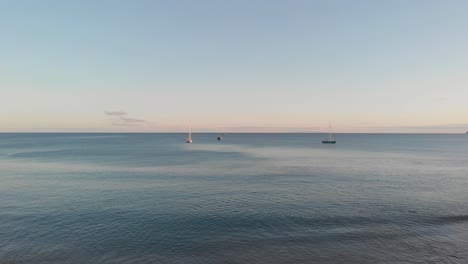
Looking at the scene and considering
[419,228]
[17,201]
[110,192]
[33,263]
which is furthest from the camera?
[110,192]

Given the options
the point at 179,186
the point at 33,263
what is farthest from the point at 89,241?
the point at 179,186

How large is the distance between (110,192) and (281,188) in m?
28.5

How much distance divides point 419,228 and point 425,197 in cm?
1664

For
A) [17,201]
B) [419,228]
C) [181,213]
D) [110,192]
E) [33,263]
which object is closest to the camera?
[33,263]

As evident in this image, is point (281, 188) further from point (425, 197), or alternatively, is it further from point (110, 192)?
point (110, 192)

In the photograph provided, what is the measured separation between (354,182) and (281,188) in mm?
16442

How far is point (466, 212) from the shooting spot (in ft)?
122

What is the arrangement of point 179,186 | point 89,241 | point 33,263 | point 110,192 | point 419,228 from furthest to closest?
point 179,186 → point 110,192 → point 419,228 → point 89,241 → point 33,263

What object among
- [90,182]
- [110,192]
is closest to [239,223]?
[110,192]

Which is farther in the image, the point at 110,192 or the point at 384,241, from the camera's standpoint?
the point at 110,192

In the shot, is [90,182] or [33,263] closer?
[33,263]

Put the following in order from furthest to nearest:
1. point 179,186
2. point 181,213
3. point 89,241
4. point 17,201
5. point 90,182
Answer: point 90,182, point 179,186, point 17,201, point 181,213, point 89,241

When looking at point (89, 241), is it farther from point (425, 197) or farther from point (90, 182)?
point (425, 197)

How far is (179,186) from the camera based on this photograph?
53062 millimetres
